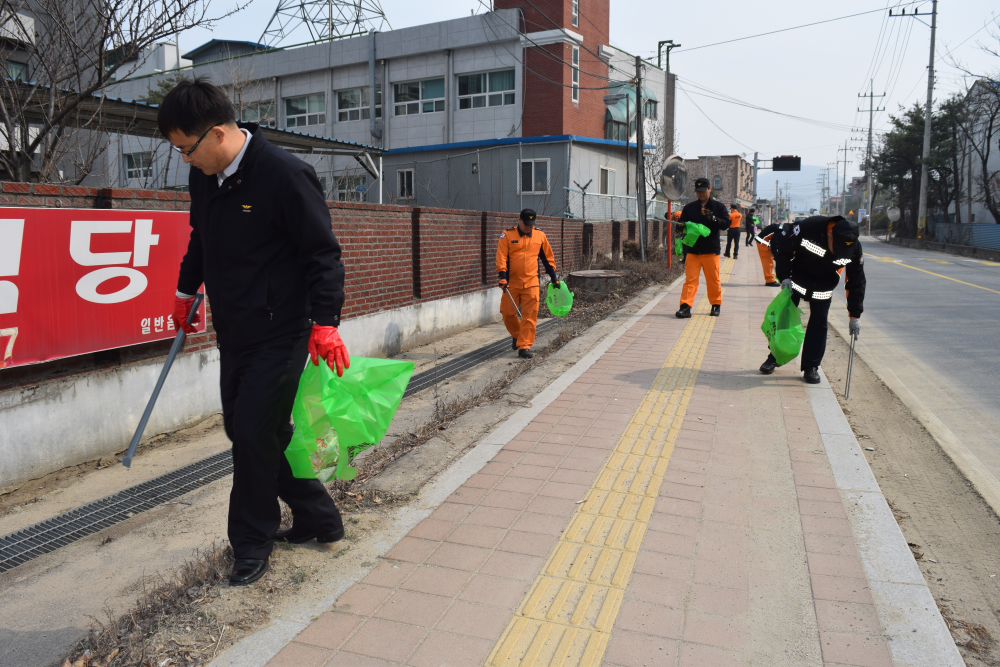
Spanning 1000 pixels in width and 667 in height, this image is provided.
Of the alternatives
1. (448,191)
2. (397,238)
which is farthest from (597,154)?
(397,238)

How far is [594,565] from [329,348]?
5.13 feet

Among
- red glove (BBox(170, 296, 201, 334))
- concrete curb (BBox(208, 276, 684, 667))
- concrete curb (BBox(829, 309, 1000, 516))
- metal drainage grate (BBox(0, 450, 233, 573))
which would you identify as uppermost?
red glove (BBox(170, 296, 201, 334))

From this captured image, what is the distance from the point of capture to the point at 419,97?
103ft

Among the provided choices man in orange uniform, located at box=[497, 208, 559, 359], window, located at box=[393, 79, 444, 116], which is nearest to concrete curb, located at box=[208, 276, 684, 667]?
man in orange uniform, located at box=[497, 208, 559, 359]

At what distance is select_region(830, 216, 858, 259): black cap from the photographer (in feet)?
19.6

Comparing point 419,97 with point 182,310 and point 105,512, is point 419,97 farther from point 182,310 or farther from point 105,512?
point 182,310

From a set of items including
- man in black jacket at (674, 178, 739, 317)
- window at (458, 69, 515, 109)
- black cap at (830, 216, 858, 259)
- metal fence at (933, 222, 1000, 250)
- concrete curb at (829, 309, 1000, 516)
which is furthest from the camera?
metal fence at (933, 222, 1000, 250)

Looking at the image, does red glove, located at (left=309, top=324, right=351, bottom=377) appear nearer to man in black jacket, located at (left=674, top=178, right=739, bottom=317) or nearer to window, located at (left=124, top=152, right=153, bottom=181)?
window, located at (left=124, top=152, right=153, bottom=181)

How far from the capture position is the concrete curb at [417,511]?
8.11ft

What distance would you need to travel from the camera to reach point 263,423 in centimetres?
283

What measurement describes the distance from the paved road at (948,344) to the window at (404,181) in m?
19.2

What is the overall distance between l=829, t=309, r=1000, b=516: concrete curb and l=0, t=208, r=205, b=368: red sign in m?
6.13

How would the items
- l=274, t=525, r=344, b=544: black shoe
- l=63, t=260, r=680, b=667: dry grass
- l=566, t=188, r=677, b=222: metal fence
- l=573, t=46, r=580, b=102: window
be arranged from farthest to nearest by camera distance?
l=573, t=46, r=580, b=102: window, l=566, t=188, r=677, b=222: metal fence, l=274, t=525, r=344, b=544: black shoe, l=63, t=260, r=680, b=667: dry grass

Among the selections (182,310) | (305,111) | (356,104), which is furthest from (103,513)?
(305,111)
